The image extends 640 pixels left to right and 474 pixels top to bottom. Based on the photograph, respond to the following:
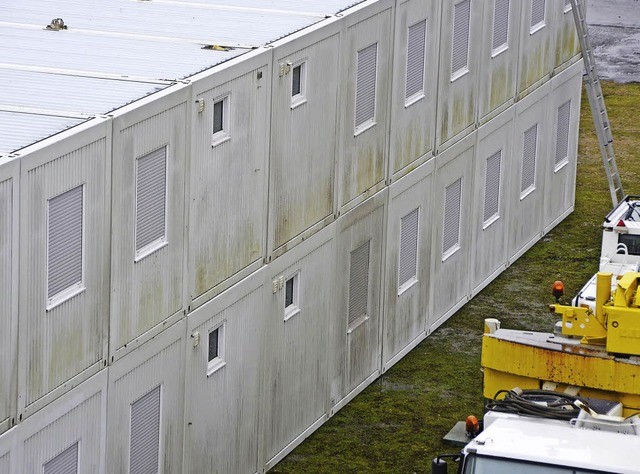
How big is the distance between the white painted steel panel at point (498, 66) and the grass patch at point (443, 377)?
3641mm

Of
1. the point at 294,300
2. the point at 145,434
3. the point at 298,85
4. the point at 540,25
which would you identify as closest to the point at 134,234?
the point at 145,434

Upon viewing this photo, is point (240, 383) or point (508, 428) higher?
point (508, 428)

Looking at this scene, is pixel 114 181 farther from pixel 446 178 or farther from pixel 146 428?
pixel 446 178

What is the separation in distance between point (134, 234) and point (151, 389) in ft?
6.76

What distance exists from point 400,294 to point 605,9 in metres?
34.2

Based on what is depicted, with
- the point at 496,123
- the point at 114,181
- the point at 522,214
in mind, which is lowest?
the point at 522,214

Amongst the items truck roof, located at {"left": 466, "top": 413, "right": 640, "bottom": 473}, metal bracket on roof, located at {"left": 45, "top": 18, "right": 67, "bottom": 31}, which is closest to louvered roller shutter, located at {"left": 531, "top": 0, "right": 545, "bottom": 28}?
metal bracket on roof, located at {"left": 45, "top": 18, "right": 67, "bottom": 31}

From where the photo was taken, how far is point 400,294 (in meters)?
25.7

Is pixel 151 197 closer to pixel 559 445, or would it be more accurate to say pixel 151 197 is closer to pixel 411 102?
pixel 559 445

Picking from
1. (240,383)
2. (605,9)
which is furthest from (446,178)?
(605,9)

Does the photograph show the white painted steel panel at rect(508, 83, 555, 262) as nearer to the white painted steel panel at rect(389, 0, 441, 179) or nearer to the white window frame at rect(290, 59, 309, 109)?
the white painted steel panel at rect(389, 0, 441, 179)

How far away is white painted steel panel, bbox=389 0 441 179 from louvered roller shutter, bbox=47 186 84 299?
9.30 metres

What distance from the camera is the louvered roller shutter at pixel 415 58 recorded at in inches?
990

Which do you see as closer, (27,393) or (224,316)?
(27,393)
